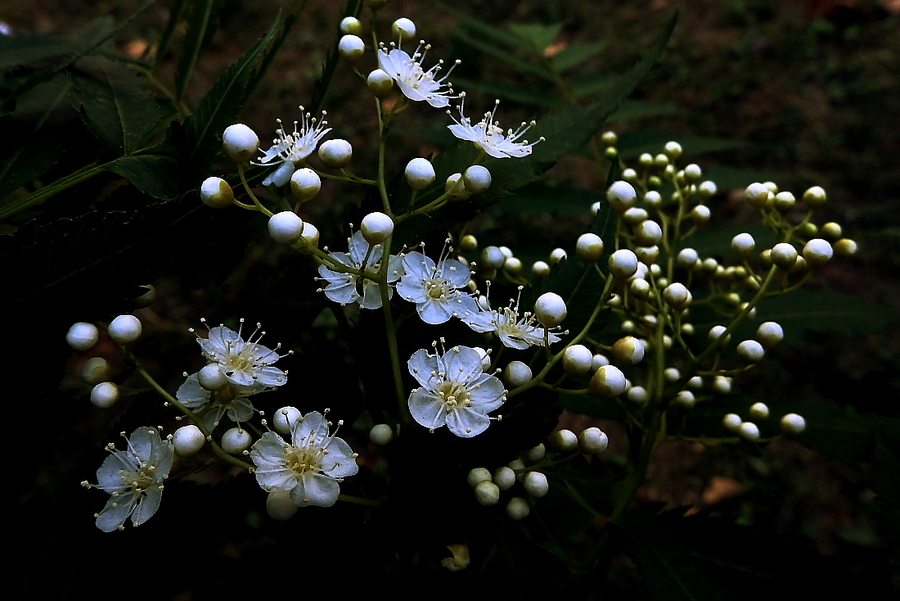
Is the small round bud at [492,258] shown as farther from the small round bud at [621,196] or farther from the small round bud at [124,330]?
the small round bud at [124,330]

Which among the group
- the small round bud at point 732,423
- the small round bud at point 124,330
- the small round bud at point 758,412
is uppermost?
the small round bud at point 124,330

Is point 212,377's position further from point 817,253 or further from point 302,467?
point 817,253

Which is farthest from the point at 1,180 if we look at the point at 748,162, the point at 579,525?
the point at 748,162

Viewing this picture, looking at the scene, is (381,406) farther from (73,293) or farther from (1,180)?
(1,180)

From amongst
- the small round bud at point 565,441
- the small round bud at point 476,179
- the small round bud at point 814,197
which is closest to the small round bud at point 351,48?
the small round bud at point 476,179

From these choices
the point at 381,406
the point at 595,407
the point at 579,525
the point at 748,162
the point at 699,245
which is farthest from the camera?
the point at 748,162

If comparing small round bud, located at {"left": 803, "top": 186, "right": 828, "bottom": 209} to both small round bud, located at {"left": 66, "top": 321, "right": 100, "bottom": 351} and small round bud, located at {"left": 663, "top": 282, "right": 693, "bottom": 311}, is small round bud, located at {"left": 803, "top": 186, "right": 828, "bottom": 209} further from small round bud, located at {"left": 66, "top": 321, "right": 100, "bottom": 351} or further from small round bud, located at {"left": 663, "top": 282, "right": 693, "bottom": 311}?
small round bud, located at {"left": 66, "top": 321, "right": 100, "bottom": 351}
